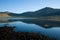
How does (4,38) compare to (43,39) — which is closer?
(4,38)

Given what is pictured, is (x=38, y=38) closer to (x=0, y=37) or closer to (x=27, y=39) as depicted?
(x=27, y=39)

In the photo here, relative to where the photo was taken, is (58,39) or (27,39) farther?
(58,39)

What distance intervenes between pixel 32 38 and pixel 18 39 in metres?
2.51

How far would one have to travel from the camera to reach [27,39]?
2348 cm

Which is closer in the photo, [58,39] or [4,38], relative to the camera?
[4,38]

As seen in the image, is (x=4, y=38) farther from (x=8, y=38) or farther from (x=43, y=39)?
(x=43, y=39)

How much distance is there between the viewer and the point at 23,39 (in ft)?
76.9

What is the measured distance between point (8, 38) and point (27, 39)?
306 centimetres

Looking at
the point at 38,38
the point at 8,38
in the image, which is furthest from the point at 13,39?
the point at 38,38

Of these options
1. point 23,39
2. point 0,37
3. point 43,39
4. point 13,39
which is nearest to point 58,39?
point 43,39

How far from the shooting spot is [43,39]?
23.8 meters

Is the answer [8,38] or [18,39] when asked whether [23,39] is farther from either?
[8,38]

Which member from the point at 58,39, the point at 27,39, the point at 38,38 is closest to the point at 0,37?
the point at 27,39

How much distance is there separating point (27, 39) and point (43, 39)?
2626 mm
